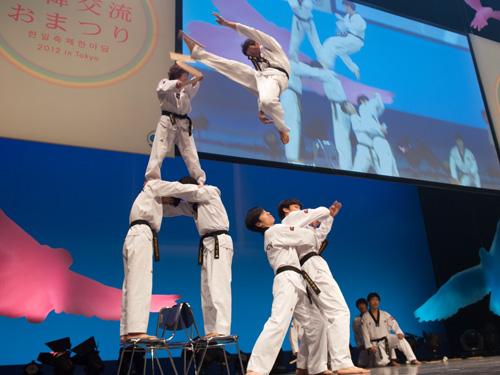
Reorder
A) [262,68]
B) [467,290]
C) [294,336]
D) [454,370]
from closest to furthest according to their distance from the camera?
1. [454,370]
2. [262,68]
3. [294,336]
4. [467,290]

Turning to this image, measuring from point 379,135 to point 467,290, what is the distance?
147 inches

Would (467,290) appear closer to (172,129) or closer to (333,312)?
(333,312)

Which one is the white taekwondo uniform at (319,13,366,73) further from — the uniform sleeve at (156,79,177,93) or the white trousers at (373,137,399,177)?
the uniform sleeve at (156,79,177,93)

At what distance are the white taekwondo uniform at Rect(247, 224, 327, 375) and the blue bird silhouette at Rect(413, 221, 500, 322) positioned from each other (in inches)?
201

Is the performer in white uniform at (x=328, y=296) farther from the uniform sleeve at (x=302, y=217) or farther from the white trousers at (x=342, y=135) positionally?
the white trousers at (x=342, y=135)

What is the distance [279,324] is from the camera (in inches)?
112

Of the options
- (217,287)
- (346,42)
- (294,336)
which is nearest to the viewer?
(217,287)

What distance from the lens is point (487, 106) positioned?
7.23 metres

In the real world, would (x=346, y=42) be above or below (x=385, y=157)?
above

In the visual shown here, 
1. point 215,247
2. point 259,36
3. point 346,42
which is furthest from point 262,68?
point 346,42

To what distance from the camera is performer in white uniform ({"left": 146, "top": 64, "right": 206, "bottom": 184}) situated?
3885 mm

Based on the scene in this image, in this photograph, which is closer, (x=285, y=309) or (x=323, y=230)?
(x=285, y=309)

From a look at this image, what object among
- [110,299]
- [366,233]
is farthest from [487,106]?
[110,299]

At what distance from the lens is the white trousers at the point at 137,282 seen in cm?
300
